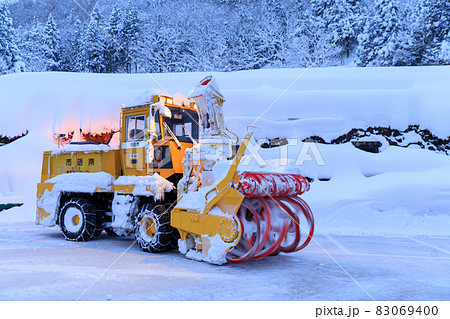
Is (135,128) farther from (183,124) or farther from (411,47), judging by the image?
(411,47)

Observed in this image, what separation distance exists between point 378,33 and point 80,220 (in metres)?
36.8

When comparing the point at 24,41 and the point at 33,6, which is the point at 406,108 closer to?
the point at 24,41

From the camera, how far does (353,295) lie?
4.07 meters

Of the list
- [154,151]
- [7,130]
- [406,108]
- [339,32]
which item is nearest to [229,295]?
[154,151]

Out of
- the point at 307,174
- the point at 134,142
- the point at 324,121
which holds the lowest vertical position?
the point at 307,174

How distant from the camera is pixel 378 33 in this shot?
36.6 metres

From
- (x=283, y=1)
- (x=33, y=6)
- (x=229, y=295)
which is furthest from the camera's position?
(x=33, y=6)

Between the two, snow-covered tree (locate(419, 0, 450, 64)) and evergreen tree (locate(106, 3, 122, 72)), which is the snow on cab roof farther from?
evergreen tree (locate(106, 3, 122, 72))

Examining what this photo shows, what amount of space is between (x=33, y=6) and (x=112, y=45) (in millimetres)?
77509

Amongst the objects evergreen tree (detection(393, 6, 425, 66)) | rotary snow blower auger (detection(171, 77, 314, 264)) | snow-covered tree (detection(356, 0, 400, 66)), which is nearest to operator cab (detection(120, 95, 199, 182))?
rotary snow blower auger (detection(171, 77, 314, 264))

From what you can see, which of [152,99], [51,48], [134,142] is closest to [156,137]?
[134,142]

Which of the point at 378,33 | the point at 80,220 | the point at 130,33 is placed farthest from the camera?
the point at 130,33

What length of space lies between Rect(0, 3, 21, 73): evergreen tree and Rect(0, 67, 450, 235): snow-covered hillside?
2611cm

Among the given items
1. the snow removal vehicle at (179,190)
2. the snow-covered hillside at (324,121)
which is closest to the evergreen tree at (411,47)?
the snow-covered hillside at (324,121)
